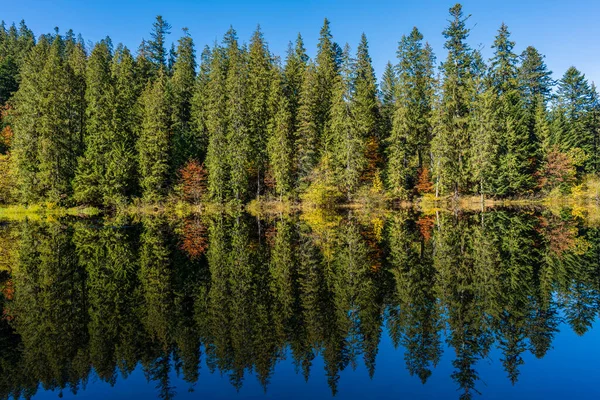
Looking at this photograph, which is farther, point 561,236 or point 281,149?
point 281,149

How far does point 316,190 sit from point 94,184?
25033 mm

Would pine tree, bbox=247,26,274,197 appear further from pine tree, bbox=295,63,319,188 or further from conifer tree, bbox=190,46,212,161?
conifer tree, bbox=190,46,212,161

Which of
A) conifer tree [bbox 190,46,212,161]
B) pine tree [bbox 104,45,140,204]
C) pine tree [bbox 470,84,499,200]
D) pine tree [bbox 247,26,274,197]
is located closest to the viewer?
pine tree [bbox 104,45,140,204]

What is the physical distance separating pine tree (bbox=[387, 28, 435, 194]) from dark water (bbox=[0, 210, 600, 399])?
103 feet

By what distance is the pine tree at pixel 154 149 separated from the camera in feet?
155

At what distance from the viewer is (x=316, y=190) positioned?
46.3 metres

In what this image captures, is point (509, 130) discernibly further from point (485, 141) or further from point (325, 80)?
point (325, 80)

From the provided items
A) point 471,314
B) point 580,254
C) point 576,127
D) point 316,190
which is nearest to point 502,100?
point 576,127

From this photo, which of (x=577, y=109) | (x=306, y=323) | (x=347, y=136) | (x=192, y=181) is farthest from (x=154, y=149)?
(x=577, y=109)

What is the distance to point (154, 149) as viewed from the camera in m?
47.7

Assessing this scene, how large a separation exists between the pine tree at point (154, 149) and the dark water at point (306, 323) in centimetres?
2869

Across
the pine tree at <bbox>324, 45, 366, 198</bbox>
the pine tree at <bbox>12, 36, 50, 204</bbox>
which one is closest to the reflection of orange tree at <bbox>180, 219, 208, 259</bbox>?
the pine tree at <bbox>324, 45, 366, 198</bbox>

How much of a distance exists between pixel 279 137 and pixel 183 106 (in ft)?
64.7

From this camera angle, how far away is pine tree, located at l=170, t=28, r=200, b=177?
51.9 m
